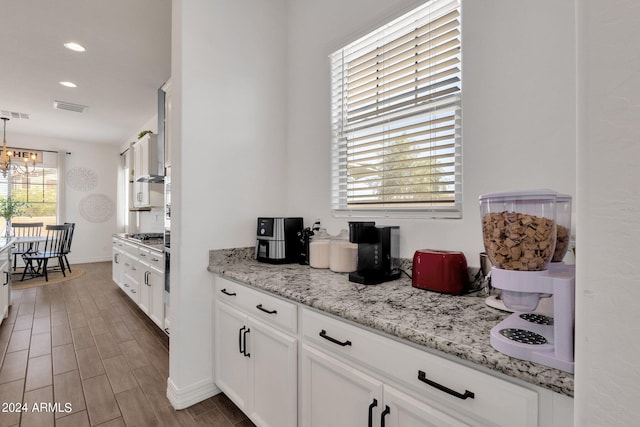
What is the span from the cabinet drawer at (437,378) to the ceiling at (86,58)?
117 inches

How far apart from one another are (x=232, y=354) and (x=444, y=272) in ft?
4.21

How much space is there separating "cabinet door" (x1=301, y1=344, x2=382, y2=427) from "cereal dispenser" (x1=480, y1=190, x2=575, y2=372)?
480 millimetres

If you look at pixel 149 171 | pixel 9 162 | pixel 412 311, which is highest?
pixel 9 162

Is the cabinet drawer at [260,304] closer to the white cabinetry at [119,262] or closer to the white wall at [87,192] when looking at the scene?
the white cabinetry at [119,262]

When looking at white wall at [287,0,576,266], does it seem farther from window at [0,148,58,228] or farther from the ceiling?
window at [0,148,58,228]

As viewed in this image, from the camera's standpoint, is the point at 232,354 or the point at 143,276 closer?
the point at 232,354

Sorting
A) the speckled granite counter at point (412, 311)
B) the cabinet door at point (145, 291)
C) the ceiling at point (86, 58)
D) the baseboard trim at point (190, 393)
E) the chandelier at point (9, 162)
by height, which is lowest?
the baseboard trim at point (190, 393)

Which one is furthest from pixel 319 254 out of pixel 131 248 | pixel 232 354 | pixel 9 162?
pixel 9 162

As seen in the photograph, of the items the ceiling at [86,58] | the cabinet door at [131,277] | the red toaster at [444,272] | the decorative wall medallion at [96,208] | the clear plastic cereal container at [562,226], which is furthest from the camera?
the decorative wall medallion at [96,208]

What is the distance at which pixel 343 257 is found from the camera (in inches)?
68.7

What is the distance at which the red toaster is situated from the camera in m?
1.29

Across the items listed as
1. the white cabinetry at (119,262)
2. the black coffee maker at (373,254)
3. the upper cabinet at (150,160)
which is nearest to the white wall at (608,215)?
the black coffee maker at (373,254)

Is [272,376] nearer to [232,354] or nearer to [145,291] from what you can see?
[232,354]

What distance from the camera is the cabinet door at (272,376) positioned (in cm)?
136
